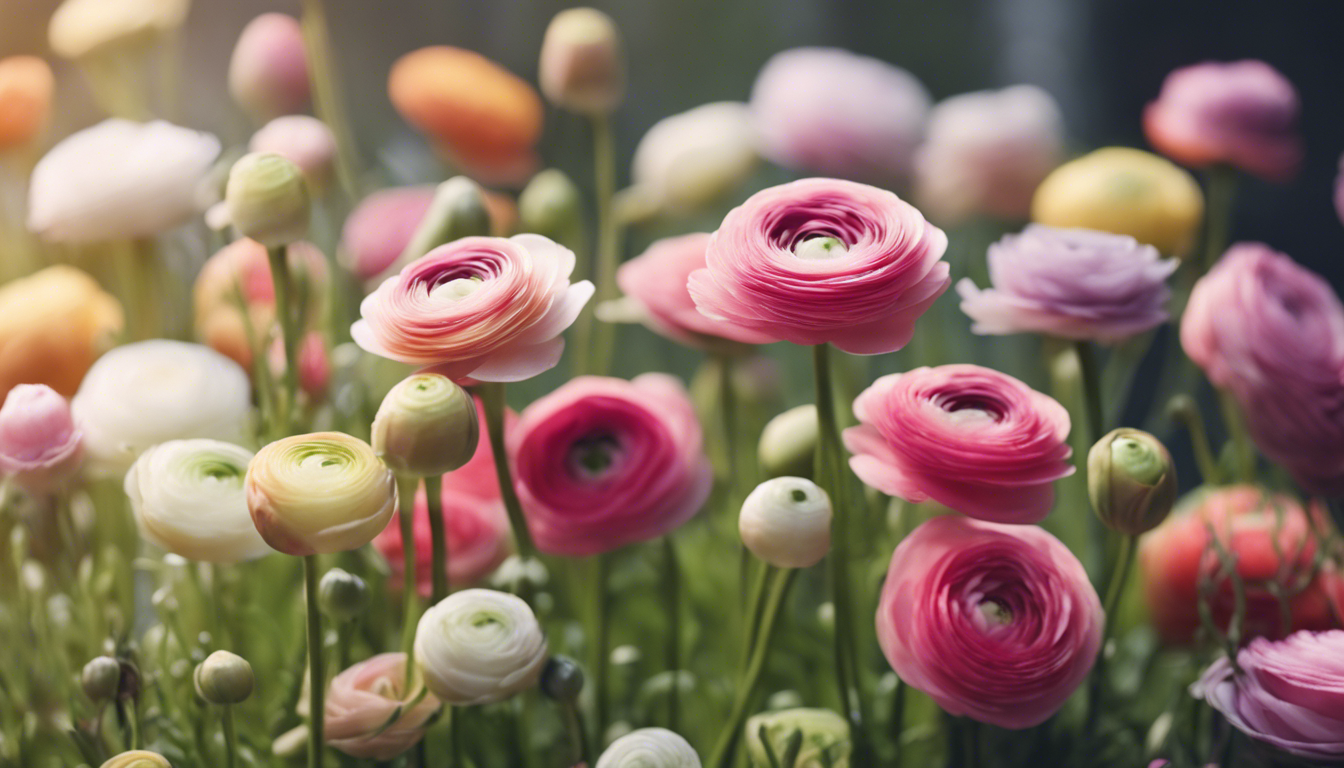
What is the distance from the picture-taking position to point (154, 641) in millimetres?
365

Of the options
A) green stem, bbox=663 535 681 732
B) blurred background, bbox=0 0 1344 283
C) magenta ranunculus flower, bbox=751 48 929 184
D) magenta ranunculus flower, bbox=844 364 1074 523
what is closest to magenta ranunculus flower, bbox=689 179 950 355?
magenta ranunculus flower, bbox=844 364 1074 523

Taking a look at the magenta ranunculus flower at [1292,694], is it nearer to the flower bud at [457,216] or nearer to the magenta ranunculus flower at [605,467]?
the magenta ranunculus flower at [605,467]

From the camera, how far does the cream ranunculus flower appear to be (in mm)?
247

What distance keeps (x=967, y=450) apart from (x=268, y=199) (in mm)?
213

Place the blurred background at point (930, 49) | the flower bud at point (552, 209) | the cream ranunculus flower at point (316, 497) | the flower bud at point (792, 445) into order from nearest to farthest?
the cream ranunculus flower at point (316, 497) < the flower bud at point (792, 445) < the flower bud at point (552, 209) < the blurred background at point (930, 49)

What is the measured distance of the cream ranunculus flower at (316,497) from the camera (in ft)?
0.81

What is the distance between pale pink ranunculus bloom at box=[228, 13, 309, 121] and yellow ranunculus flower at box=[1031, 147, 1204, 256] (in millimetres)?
349

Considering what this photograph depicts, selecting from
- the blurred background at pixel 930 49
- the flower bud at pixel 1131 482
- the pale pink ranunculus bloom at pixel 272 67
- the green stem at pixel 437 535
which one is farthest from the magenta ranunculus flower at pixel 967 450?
the blurred background at pixel 930 49

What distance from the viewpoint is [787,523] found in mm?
277

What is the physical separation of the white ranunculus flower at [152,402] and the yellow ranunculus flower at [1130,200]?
0.34 m

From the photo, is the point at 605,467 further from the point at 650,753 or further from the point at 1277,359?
the point at 1277,359

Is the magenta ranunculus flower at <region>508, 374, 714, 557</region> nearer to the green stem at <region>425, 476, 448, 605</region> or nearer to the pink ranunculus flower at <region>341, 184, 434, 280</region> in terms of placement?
the green stem at <region>425, 476, 448, 605</region>

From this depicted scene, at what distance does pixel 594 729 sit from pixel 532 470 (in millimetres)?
98

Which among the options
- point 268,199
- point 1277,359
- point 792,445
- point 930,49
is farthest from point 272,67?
point 930,49
